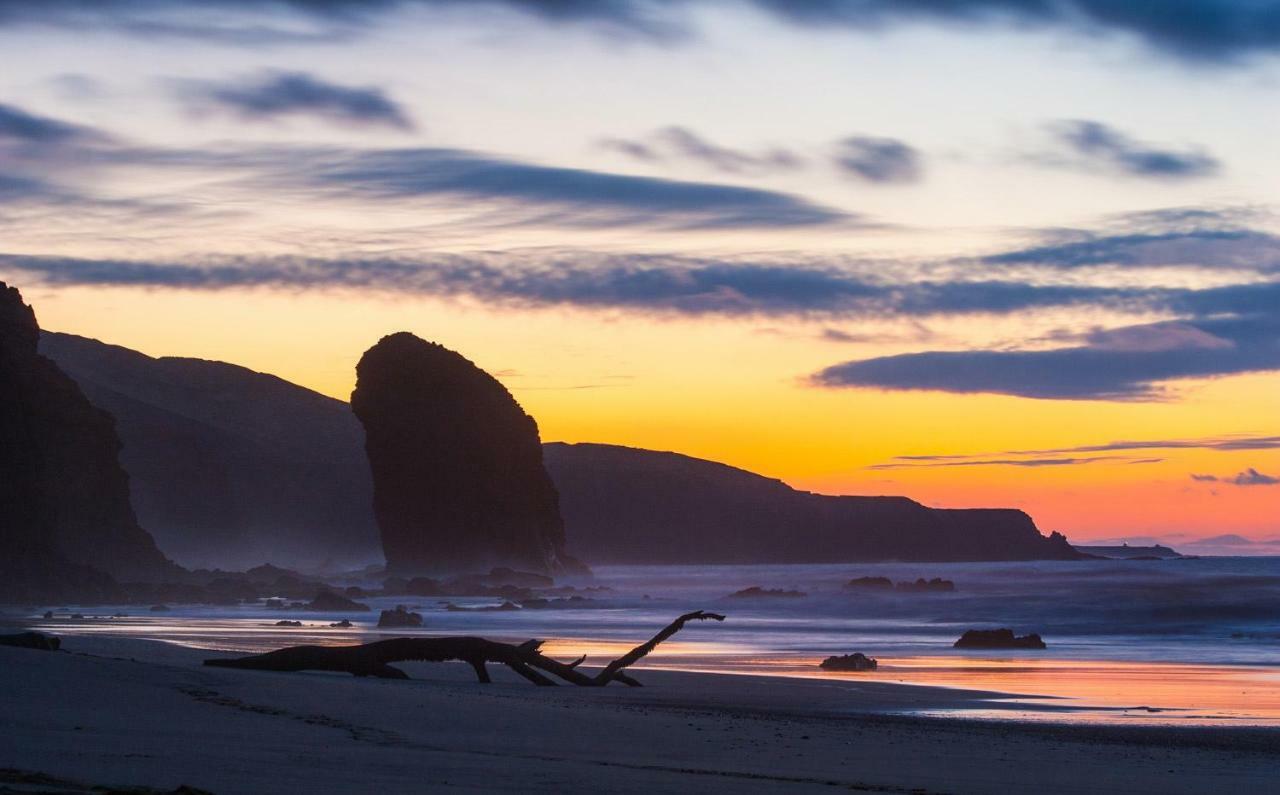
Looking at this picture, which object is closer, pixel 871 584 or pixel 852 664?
pixel 852 664

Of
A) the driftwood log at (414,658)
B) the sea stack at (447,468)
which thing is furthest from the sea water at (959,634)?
the sea stack at (447,468)

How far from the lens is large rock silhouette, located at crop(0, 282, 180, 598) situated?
148 ft

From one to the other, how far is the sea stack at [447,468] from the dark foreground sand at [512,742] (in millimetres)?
93634

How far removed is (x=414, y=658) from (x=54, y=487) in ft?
130

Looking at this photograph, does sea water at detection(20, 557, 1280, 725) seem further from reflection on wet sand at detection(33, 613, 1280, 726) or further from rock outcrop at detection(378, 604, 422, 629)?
rock outcrop at detection(378, 604, 422, 629)

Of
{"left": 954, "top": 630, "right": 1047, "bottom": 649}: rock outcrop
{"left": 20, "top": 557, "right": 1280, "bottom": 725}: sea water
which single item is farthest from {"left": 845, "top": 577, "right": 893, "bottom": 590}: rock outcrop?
{"left": 954, "top": 630, "right": 1047, "bottom": 649}: rock outcrop

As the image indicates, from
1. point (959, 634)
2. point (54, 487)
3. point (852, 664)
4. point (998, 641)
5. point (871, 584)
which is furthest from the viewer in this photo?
point (871, 584)

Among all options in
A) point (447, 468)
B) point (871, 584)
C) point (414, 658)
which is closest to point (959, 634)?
point (414, 658)

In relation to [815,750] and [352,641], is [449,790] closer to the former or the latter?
[815,750]

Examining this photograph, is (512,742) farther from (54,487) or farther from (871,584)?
(871,584)

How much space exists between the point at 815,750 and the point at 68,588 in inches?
1551

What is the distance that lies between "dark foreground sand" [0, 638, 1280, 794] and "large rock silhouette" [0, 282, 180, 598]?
3081cm

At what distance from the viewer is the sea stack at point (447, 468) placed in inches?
4380

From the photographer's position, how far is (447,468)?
374 ft
